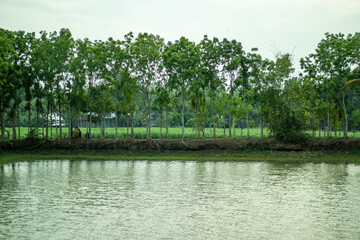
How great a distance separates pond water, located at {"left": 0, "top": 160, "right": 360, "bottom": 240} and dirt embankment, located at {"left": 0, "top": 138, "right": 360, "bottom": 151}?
9.98m

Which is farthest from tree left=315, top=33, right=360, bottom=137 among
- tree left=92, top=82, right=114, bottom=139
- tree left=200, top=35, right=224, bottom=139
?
tree left=92, top=82, right=114, bottom=139

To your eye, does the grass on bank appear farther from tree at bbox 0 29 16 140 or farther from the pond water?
the pond water

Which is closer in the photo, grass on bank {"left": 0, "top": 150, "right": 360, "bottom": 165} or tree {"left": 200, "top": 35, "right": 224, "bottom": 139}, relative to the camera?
grass on bank {"left": 0, "top": 150, "right": 360, "bottom": 165}

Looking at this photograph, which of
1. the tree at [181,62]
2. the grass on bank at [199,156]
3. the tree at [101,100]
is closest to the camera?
the grass on bank at [199,156]

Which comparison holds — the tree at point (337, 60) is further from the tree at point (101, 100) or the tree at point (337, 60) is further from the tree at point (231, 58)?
the tree at point (101, 100)

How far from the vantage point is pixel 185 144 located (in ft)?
155

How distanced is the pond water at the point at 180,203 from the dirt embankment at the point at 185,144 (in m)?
9.98

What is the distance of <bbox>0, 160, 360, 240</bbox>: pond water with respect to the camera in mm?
16156

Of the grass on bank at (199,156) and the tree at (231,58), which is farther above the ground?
the tree at (231,58)

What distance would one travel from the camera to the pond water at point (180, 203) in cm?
1616

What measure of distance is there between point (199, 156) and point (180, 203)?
23.5 metres

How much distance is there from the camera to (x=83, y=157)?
1746 inches

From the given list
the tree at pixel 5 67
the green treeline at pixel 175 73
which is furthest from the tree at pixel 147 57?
the tree at pixel 5 67

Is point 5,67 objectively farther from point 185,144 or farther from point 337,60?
point 337,60
